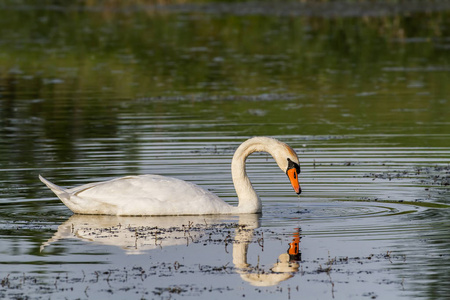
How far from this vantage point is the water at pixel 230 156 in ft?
32.5

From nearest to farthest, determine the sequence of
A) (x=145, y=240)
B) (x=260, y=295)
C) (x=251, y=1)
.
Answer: (x=260, y=295) → (x=145, y=240) → (x=251, y=1)

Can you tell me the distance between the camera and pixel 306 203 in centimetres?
1391

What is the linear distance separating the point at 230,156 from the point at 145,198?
4.68 m

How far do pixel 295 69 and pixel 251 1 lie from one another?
31523 millimetres

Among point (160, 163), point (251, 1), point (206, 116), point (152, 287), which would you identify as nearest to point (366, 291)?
point (152, 287)

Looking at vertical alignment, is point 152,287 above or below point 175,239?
below

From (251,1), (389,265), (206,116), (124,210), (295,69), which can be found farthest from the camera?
(251,1)

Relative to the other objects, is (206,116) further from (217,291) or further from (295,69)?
(217,291)

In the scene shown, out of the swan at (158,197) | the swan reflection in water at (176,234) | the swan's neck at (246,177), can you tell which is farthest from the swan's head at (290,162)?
the swan reflection in water at (176,234)

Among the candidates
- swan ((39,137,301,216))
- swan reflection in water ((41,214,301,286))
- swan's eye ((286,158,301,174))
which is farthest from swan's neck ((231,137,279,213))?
swan's eye ((286,158,301,174))

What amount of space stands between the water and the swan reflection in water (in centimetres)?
3

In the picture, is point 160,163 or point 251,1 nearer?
point 160,163

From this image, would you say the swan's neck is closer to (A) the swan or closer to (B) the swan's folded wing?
(A) the swan

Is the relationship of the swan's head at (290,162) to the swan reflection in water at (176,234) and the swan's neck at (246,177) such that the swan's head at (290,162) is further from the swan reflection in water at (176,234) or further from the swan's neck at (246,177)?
the swan reflection in water at (176,234)
